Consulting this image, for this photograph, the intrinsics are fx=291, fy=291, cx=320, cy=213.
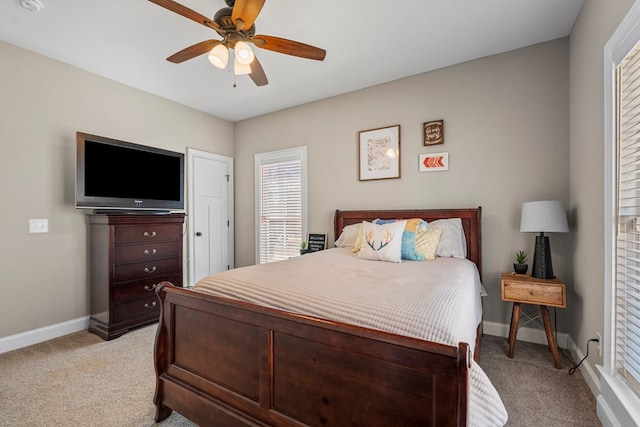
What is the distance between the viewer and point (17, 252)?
8.71ft

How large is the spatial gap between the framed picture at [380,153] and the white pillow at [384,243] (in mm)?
950

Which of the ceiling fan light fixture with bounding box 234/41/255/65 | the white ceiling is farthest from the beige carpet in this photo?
the white ceiling

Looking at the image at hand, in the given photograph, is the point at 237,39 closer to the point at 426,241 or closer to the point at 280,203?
the point at 426,241

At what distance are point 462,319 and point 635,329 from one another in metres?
1.01

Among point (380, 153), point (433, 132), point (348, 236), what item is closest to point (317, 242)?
point (348, 236)

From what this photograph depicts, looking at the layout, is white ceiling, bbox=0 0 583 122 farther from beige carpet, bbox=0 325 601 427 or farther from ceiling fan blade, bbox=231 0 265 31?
beige carpet, bbox=0 325 601 427

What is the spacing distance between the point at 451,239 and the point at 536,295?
2.48ft

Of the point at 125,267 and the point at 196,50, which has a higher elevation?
the point at 196,50

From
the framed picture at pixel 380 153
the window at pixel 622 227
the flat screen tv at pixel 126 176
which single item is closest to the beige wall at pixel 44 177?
the flat screen tv at pixel 126 176

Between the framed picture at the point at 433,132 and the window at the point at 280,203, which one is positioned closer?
the framed picture at the point at 433,132

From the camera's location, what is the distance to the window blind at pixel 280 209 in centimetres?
418

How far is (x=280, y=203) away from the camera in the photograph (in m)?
4.33

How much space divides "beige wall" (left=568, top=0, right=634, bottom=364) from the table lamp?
136mm

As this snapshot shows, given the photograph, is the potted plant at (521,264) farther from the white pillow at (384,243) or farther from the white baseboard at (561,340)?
the white pillow at (384,243)
